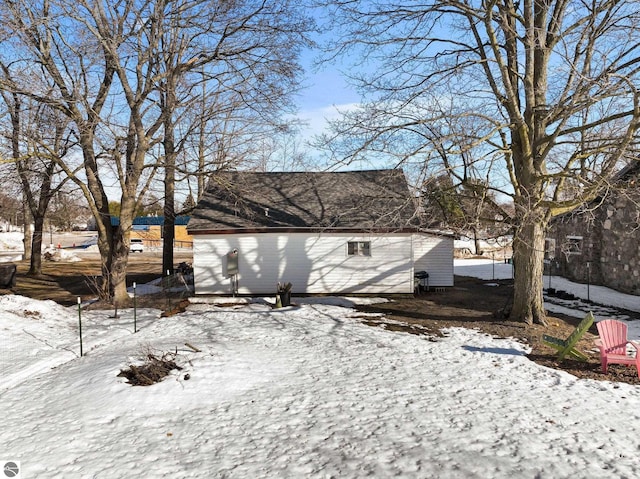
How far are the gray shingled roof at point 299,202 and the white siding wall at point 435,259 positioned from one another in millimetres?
2410

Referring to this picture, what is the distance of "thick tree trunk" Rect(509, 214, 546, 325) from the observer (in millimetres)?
11578

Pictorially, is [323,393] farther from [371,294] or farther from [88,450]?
[371,294]

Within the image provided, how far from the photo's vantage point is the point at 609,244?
18.9m

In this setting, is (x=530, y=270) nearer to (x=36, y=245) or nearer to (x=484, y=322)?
(x=484, y=322)

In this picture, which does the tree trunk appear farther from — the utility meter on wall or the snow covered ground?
the snow covered ground

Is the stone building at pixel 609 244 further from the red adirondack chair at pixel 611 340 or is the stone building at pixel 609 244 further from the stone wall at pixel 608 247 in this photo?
the red adirondack chair at pixel 611 340

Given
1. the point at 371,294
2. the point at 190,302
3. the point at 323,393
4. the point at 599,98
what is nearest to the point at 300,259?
the point at 371,294

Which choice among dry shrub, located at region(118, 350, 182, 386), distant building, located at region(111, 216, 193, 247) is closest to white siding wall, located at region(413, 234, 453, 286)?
dry shrub, located at region(118, 350, 182, 386)

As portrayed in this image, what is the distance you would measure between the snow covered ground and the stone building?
872 cm

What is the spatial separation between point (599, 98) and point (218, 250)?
13.8 meters

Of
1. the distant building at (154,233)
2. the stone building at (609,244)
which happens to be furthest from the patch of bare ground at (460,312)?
the distant building at (154,233)

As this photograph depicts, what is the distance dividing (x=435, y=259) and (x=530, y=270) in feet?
25.7

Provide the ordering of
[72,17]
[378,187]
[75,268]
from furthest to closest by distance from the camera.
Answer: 1. [75,268]
2. [378,187]
3. [72,17]

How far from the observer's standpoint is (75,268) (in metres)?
29.2
